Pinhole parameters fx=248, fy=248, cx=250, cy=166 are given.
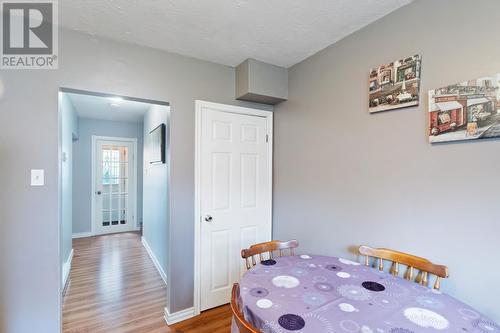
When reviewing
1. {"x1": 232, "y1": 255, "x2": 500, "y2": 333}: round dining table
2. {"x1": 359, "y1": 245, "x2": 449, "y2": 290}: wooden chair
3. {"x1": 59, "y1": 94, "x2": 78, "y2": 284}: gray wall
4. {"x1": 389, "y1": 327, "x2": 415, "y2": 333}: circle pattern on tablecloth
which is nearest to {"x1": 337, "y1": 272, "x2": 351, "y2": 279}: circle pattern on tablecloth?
{"x1": 232, "y1": 255, "x2": 500, "y2": 333}: round dining table

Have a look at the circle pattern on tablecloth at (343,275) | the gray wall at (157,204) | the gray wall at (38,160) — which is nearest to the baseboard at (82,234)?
the gray wall at (157,204)

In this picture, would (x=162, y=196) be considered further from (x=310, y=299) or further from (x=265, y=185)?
(x=310, y=299)

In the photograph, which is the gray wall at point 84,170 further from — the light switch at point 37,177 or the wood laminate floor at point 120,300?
the light switch at point 37,177

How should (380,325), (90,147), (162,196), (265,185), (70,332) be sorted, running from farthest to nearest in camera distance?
(90,147) → (162,196) → (265,185) → (70,332) → (380,325)

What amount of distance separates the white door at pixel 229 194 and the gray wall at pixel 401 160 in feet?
1.20

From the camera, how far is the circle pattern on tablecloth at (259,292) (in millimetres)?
1170

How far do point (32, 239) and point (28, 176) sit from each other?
1.42 feet

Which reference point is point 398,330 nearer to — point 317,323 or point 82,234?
point 317,323

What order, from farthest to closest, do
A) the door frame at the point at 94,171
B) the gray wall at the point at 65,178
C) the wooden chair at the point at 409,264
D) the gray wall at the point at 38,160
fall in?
1. the door frame at the point at 94,171
2. the gray wall at the point at 65,178
3. the gray wall at the point at 38,160
4. the wooden chair at the point at 409,264

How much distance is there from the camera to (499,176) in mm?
1157

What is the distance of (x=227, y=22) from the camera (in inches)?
67.9

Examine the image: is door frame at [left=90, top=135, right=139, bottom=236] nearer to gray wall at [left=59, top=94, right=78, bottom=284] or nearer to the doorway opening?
Answer: the doorway opening

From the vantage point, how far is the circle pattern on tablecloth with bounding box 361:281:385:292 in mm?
1229

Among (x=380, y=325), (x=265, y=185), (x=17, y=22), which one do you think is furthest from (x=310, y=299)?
(x=17, y=22)
